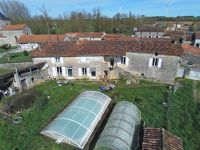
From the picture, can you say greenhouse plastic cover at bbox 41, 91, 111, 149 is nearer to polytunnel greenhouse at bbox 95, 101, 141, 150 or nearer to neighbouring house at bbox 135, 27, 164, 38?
polytunnel greenhouse at bbox 95, 101, 141, 150

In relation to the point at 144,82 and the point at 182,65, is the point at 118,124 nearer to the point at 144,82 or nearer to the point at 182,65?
the point at 144,82

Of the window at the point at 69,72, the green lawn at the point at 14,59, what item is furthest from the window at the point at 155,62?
the green lawn at the point at 14,59

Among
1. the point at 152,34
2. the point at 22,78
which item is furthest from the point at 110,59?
the point at 152,34

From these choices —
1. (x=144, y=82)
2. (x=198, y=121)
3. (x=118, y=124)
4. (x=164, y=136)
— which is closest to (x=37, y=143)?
(x=118, y=124)

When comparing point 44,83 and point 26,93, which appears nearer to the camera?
point 26,93

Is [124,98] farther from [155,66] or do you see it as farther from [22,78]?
[22,78]

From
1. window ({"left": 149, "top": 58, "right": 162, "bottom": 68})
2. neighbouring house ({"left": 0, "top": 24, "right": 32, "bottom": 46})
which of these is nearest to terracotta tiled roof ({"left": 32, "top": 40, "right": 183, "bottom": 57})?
window ({"left": 149, "top": 58, "right": 162, "bottom": 68})

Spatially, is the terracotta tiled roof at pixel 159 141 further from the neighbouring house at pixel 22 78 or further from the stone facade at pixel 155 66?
the neighbouring house at pixel 22 78
